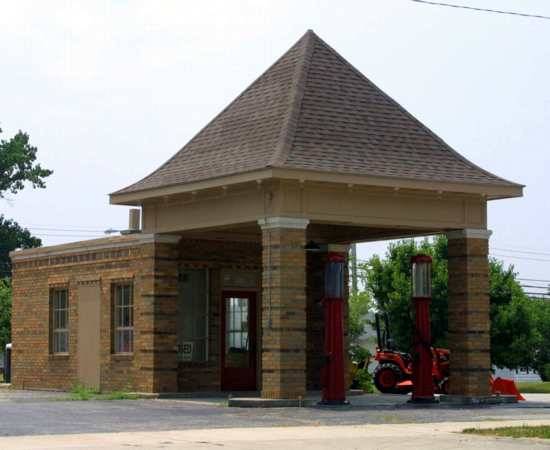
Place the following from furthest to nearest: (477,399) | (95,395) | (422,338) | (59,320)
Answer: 1. (59,320)
2. (95,395)
3. (477,399)
4. (422,338)

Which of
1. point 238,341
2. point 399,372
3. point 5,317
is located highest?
point 5,317

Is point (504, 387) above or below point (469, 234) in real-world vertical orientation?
below

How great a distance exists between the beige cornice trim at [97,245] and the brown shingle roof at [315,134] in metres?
1.19

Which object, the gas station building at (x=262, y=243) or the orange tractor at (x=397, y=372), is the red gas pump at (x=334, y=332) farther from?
the orange tractor at (x=397, y=372)

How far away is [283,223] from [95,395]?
7270mm

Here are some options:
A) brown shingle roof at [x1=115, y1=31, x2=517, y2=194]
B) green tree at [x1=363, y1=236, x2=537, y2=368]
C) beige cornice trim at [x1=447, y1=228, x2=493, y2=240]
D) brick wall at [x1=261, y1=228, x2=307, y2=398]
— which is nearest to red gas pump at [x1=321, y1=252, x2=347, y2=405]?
brick wall at [x1=261, y1=228, x2=307, y2=398]

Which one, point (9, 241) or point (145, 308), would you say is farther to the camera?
point (9, 241)

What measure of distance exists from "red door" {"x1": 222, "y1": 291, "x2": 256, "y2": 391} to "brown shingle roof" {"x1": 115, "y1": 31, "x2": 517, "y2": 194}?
3.92 m

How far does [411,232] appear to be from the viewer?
96.1 ft

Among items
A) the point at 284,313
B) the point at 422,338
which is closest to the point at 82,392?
the point at 284,313

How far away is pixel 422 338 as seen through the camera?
26359 millimetres

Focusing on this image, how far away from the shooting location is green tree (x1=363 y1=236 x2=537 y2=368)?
Answer: 1960 inches

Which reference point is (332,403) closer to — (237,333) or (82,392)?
(237,333)

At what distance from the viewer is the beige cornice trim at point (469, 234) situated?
27531 millimetres
